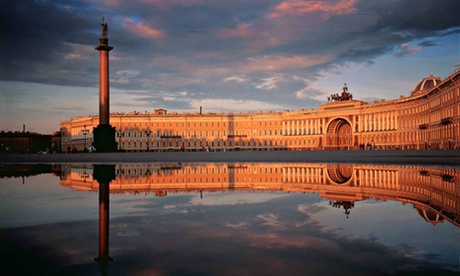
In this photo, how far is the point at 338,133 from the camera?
4469 inches

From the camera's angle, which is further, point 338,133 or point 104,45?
point 338,133

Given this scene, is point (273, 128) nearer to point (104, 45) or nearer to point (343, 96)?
point (343, 96)

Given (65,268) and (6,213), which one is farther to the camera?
(6,213)

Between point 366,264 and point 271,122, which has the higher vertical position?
point 271,122

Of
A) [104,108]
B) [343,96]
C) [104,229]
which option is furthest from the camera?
[343,96]

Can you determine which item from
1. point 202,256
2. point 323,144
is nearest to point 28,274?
point 202,256

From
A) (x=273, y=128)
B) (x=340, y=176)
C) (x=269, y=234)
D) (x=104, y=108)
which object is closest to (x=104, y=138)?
(x=104, y=108)

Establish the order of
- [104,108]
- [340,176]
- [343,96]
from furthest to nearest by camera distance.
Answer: [343,96] → [104,108] → [340,176]

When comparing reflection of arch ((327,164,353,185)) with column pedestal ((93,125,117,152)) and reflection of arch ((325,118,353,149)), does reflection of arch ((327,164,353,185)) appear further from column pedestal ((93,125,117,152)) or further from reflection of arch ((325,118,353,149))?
reflection of arch ((325,118,353,149))

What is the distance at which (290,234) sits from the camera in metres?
6.54

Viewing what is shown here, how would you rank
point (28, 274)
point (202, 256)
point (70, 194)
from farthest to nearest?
point (70, 194) < point (202, 256) < point (28, 274)

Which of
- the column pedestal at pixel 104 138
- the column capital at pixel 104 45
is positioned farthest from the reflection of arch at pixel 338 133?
the column capital at pixel 104 45

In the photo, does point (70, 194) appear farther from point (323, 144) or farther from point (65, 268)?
point (323, 144)

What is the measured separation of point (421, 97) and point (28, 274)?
269ft
